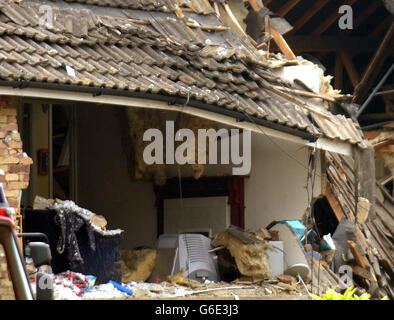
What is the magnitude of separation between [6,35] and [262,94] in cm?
356

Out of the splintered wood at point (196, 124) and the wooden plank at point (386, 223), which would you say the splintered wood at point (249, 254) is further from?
the wooden plank at point (386, 223)

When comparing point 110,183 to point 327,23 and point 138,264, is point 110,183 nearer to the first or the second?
point 138,264

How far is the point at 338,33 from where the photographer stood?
26.6 m

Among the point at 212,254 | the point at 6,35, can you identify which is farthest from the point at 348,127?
the point at 6,35

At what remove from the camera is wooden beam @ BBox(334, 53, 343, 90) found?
26391mm

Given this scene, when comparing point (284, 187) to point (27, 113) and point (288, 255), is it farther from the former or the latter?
point (27, 113)

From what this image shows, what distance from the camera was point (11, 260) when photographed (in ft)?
30.5

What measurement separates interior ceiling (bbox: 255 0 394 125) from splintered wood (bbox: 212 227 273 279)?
30.8ft

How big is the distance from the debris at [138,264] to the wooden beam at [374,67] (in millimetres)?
8867

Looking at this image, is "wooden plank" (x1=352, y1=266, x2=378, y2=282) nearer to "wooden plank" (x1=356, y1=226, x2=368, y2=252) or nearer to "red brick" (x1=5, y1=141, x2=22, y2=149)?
"wooden plank" (x1=356, y1=226, x2=368, y2=252)

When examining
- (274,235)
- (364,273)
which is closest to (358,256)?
(364,273)

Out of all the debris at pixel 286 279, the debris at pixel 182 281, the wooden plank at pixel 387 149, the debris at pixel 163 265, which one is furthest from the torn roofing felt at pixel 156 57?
the wooden plank at pixel 387 149

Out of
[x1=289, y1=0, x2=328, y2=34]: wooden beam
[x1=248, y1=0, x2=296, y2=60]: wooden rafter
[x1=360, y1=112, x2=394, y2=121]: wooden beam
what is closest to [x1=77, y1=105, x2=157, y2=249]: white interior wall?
[x1=248, y1=0, x2=296, y2=60]: wooden rafter

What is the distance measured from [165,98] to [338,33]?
12545 mm
